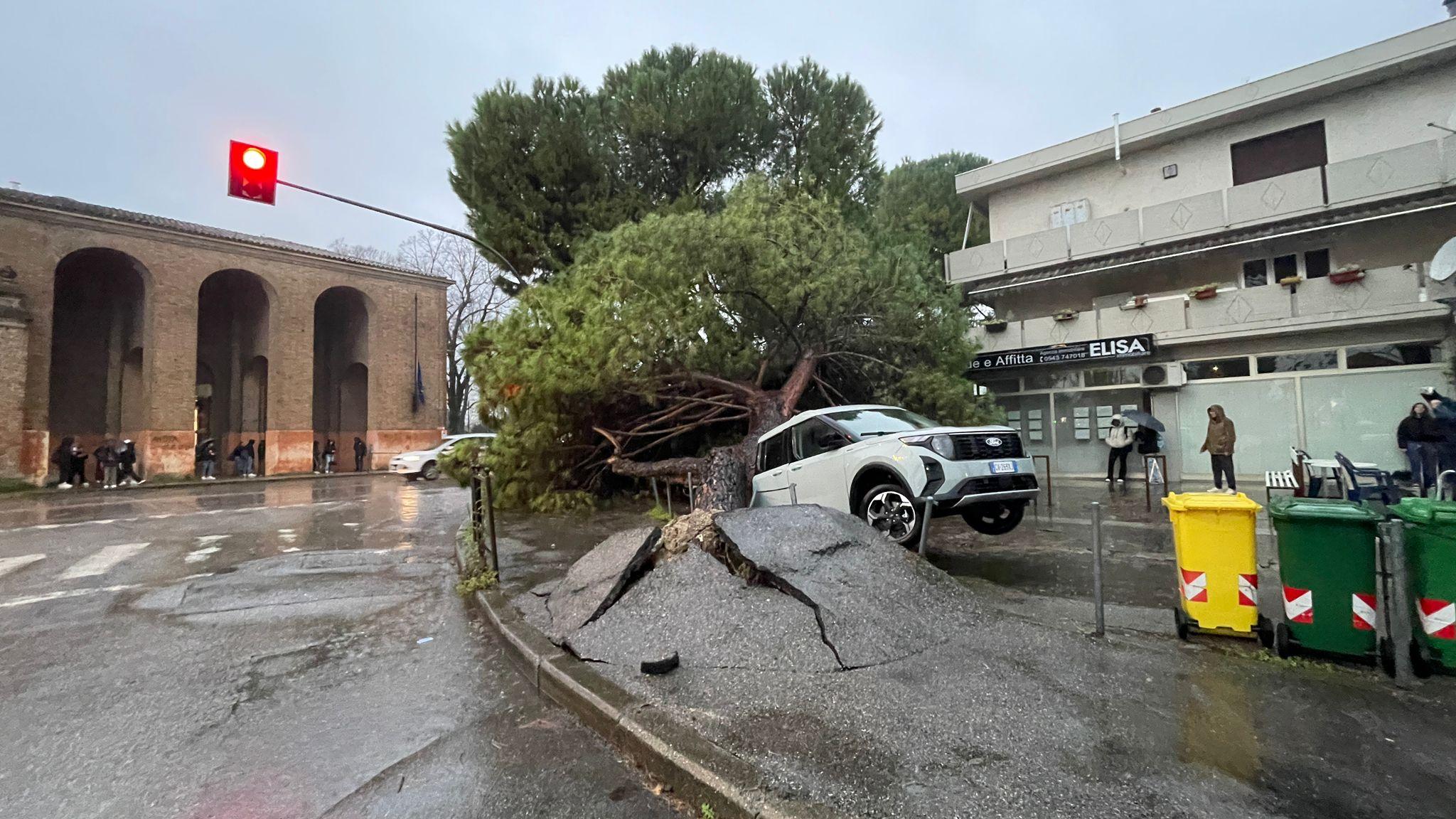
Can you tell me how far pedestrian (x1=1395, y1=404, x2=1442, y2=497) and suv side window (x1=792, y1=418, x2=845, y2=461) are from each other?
27.2ft

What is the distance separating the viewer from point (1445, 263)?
11.2 metres

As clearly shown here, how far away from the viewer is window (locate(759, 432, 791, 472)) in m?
8.72

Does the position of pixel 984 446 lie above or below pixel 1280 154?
below

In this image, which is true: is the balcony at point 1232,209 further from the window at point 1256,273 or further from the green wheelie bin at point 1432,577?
the green wheelie bin at point 1432,577

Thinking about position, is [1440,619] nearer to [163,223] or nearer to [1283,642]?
[1283,642]

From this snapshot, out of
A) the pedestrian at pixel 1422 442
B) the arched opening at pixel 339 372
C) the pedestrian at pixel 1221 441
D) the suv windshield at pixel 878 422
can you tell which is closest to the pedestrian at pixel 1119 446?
the pedestrian at pixel 1221 441

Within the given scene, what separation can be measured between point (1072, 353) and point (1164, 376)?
1.99 metres

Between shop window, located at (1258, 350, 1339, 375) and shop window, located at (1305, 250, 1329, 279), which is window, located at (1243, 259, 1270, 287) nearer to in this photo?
shop window, located at (1305, 250, 1329, 279)

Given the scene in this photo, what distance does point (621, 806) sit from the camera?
281 centimetres

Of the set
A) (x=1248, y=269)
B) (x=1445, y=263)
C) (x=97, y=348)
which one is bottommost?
(x=1445, y=263)

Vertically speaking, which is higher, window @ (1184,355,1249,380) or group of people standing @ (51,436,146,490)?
window @ (1184,355,1249,380)

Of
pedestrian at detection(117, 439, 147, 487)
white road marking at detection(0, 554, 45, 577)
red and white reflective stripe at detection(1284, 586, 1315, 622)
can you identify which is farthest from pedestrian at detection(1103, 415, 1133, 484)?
pedestrian at detection(117, 439, 147, 487)

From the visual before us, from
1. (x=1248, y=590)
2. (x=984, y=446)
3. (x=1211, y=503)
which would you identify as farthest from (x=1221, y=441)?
(x=1211, y=503)

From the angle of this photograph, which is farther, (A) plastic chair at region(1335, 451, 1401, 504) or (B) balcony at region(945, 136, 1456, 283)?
Answer: (B) balcony at region(945, 136, 1456, 283)
